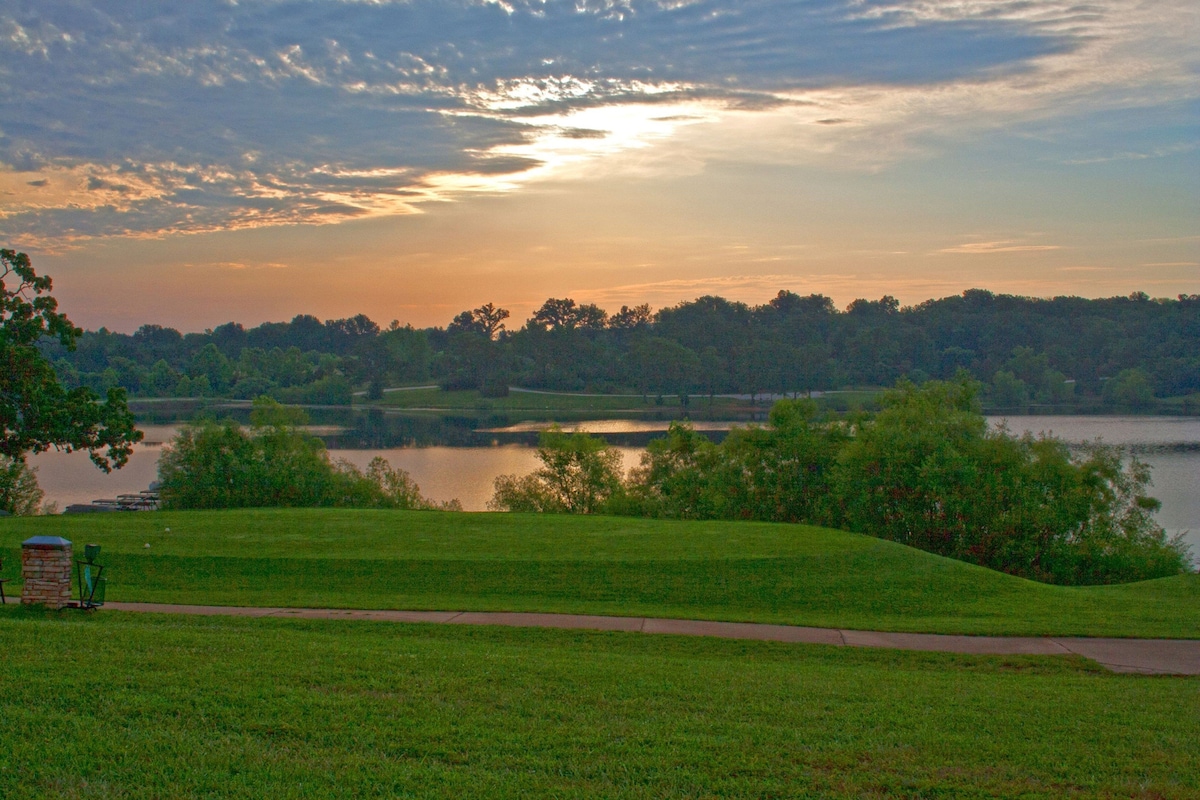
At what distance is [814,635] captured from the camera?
12984mm

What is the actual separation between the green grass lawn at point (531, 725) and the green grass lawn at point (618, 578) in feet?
14.2

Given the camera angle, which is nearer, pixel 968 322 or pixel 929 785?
pixel 929 785

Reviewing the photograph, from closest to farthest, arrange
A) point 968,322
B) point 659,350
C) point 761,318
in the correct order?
1. point 659,350
2. point 968,322
3. point 761,318

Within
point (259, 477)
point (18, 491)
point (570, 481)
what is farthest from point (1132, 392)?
point (18, 491)

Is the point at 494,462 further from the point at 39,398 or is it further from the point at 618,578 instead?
the point at 618,578

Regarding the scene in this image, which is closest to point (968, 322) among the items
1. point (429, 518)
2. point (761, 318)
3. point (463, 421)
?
point (761, 318)

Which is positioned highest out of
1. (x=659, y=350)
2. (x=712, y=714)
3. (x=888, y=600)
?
(x=659, y=350)

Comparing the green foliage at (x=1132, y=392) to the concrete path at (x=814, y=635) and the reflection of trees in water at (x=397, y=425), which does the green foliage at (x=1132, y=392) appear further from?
the concrete path at (x=814, y=635)

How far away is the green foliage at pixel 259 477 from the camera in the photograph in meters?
42.9

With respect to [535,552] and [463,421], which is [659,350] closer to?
[463,421]

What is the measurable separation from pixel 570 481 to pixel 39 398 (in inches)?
963

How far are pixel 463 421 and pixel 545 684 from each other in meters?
102

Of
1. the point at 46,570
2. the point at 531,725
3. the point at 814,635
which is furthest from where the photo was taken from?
the point at 814,635

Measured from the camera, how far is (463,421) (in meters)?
109
